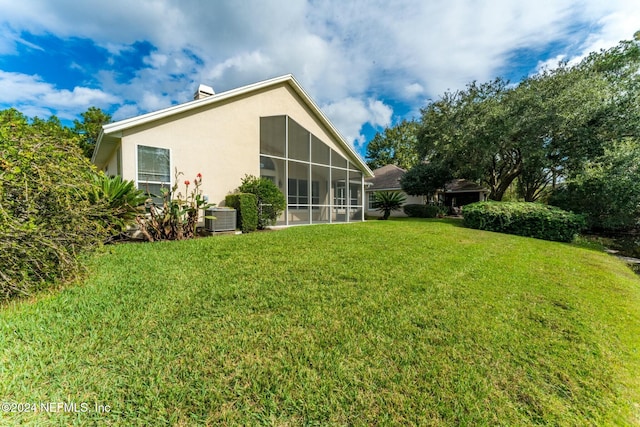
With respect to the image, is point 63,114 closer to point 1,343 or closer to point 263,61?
point 263,61

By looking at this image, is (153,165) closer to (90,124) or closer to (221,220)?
(221,220)

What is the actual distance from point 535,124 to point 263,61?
640 inches

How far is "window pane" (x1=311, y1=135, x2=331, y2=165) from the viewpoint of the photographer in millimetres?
12273

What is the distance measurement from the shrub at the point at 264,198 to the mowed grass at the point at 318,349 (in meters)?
5.12

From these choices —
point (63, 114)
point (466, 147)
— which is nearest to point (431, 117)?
point (466, 147)

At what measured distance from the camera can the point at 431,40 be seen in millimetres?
11062

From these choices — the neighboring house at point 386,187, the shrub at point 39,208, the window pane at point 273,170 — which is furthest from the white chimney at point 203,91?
the neighboring house at point 386,187

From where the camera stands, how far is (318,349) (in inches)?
95.8

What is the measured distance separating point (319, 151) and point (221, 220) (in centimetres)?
663

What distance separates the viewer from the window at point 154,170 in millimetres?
7680

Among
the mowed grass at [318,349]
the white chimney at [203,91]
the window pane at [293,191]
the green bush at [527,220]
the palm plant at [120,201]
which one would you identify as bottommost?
the mowed grass at [318,349]

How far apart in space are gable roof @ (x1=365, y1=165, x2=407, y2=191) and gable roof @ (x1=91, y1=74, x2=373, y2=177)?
9.76 m

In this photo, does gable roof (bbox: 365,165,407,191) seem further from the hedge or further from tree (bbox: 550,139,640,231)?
tree (bbox: 550,139,640,231)

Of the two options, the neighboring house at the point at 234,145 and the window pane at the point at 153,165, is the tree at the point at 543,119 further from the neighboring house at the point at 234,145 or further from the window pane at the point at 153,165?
the window pane at the point at 153,165
